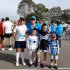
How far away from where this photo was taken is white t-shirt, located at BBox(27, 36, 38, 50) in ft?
41.9

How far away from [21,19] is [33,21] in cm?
46

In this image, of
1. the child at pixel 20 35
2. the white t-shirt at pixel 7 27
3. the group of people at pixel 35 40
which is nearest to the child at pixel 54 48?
the group of people at pixel 35 40

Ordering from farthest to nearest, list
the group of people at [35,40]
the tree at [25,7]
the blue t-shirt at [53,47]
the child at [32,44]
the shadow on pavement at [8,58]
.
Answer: the tree at [25,7] < the shadow on pavement at [8,58] < the child at [32,44] < the group of people at [35,40] < the blue t-shirt at [53,47]

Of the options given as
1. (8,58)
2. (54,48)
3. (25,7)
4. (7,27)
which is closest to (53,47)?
(54,48)

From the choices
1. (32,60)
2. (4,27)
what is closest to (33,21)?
(32,60)

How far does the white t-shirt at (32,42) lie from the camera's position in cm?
1277

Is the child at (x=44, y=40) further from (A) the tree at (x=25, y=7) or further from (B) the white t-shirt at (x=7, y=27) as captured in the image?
(A) the tree at (x=25, y=7)

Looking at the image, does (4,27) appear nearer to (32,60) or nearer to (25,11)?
(32,60)

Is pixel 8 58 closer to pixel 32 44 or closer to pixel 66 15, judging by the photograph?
pixel 32 44

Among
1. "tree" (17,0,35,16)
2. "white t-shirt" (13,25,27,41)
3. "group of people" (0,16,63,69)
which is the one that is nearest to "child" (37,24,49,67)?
"group of people" (0,16,63,69)

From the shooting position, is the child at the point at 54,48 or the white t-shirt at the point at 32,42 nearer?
the child at the point at 54,48

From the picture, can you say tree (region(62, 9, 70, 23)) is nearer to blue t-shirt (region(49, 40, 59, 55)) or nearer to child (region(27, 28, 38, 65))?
child (region(27, 28, 38, 65))

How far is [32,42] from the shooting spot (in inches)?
504

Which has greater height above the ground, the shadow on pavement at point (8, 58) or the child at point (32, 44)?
the child at point (32, 44)
